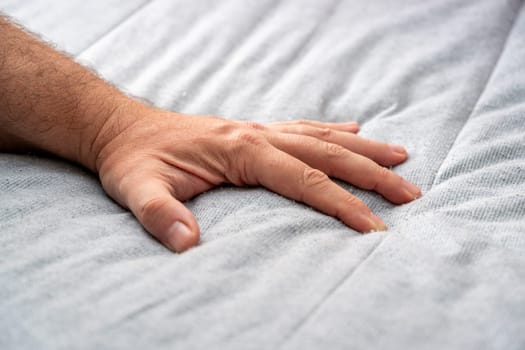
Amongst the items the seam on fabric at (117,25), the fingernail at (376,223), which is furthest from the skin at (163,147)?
the seam on fabric at (117,25)

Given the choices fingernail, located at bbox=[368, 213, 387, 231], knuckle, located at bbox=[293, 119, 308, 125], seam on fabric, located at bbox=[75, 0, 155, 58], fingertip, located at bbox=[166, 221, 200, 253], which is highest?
seam on fabric, located at bbox=[75, 0, 155, 58]

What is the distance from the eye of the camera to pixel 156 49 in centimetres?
117

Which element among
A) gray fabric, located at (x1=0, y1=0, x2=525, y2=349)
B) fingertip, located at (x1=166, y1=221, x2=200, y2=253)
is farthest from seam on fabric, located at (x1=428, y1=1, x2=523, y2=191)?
fingertip, located at (x1=166, y1=221, x2=200, y2=253)

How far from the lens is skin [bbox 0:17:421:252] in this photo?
0.78 meters

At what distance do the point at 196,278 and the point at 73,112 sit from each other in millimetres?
432

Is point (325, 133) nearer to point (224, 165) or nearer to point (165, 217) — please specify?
point (224, 165)

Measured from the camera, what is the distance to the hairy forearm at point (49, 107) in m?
0.87

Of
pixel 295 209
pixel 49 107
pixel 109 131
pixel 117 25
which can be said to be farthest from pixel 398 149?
pixel 117 25

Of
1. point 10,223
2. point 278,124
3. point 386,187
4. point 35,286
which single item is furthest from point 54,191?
point 386,187

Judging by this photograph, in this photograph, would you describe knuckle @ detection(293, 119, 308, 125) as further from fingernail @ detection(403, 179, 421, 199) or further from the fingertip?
the fingertip

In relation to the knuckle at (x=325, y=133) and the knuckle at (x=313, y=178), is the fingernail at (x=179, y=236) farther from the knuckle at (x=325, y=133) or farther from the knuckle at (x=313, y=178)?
the knuckle at (x=325, y=133)

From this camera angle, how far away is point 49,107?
0.88 meters

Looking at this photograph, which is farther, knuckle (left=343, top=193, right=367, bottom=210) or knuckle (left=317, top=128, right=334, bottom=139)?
knuckle (left=317, top=128, right=334, bottom=139)

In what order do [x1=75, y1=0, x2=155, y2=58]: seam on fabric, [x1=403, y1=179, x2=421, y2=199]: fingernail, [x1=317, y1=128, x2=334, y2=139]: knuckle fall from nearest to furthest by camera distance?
[x1=403, y1=179, x2=421, y2=199]: fingernail, [x1=317, y1=128, x2=334, y2=139]: knuckle, [x1=75, y1=0, x2=155, y2=58]: seam on fabric
